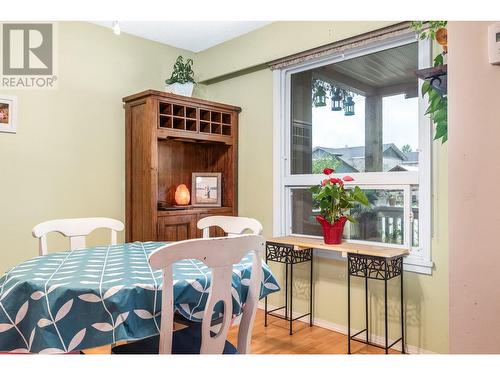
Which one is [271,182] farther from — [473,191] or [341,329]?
[473,191]

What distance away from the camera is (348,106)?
2.96m

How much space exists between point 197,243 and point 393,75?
7.03 ft

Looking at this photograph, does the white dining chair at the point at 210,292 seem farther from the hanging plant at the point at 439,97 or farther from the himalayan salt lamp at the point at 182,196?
the himalayan salt lamp at the point at 182,196

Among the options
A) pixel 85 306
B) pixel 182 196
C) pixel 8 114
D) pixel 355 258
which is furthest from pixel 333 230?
pixel 8 114

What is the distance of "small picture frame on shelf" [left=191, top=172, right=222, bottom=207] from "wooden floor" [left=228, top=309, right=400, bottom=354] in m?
1.18

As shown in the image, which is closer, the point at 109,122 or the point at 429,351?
the point at 429,351

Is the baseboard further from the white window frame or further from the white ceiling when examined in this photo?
the white ceiling

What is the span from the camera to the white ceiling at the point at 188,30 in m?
3.24

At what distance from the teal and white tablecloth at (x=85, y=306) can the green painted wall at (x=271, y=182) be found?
60.1 inches

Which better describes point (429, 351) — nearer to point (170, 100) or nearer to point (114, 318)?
point (114, 318)

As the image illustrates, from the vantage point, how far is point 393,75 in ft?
8.83

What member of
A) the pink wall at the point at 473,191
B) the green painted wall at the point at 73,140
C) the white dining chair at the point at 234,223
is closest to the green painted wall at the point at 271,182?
the green painted wall at the point at 73,140
